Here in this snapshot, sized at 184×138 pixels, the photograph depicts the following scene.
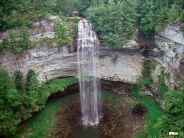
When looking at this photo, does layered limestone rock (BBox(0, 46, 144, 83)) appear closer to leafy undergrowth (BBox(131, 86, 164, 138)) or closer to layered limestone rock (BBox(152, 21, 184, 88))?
leafy undergrowth (BBox(131, 86, 164, 138))

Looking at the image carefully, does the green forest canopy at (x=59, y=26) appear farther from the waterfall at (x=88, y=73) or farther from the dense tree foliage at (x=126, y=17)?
the waterfall at (x=88, y=73)

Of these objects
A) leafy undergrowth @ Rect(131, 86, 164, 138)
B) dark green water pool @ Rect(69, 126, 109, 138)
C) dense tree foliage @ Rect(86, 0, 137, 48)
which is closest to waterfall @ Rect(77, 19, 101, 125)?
dark green water pool @ Rect(69, 126, 109, 138)

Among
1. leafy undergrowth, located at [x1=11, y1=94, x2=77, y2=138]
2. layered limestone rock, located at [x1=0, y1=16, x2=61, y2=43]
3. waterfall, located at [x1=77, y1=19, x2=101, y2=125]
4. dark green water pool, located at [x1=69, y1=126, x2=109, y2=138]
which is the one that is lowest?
dark green water pool, located at [x1=69, y1=126, x2=109, y2=138]

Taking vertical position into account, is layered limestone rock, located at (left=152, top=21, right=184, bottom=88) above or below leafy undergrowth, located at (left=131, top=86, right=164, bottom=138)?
above

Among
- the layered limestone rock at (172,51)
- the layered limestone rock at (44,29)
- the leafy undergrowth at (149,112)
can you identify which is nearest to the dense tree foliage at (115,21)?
the layered limestone rock at (172,51)

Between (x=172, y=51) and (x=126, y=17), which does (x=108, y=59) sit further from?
(x=172, y=51)

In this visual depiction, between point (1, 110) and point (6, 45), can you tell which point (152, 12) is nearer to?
point (6, 45)
